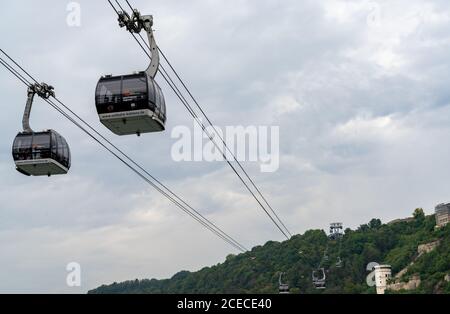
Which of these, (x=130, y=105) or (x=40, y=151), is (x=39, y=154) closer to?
(x=40, y=151)

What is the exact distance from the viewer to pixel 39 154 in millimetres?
38156

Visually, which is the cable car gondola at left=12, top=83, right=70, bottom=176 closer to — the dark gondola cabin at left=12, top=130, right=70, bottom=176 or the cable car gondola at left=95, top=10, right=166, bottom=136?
the dark gondola cabin at left=12, top=130, right=70, bottom=176

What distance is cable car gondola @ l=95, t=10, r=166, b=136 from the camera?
1155 inches

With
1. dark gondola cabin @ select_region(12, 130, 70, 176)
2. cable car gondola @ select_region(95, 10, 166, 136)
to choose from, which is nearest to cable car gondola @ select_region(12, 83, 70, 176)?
dark gondola cabin @ select_region(12, 130, 70, 176)

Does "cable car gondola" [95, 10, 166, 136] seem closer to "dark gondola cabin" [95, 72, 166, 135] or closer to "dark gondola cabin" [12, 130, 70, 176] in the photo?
"dark gondola cabin" [95, 72, 166, 135]

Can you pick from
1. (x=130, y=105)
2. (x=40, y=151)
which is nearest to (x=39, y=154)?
(x=40, y=151)

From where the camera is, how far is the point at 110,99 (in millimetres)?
30000

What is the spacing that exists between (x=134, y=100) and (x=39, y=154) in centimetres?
1127

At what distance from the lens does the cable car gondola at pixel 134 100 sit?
A: 29.3 metres

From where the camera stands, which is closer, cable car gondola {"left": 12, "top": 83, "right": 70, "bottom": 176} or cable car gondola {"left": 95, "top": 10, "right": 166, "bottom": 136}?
cable car gondola {"left": 95, "top": 10, "right": 166, "bottom": 136}

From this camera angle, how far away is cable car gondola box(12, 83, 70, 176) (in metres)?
37.8

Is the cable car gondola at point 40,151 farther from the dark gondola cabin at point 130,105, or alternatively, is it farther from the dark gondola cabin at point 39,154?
the dark gondola cabin at point 130,105
